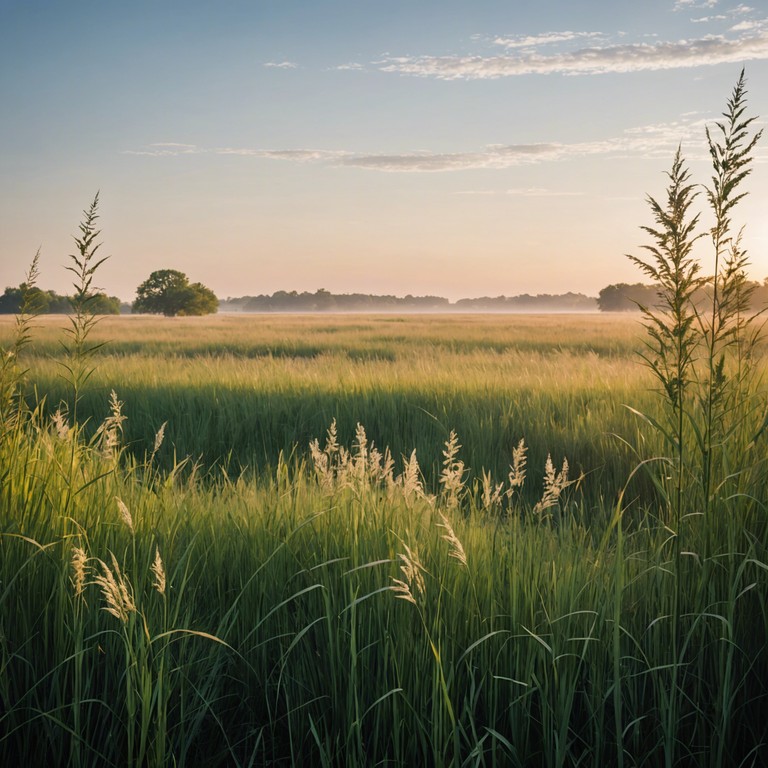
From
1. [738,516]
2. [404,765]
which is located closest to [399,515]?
[404,765]

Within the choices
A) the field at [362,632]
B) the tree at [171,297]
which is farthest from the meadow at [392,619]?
the tree at [171,297]

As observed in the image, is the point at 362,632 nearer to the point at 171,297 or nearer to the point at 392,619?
the point at 392,619

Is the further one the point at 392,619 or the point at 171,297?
the point at 171,297

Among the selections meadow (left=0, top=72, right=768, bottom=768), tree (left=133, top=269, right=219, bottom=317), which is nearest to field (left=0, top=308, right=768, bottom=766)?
meadow (left=0, top=72, right=768, bottom=768)

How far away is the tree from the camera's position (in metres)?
91.4

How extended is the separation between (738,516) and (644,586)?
19.8 inches

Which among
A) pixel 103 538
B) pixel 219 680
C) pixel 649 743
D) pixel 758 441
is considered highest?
pixel 758 441

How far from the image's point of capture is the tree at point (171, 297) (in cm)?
9138

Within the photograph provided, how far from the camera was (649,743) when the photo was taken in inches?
87.0

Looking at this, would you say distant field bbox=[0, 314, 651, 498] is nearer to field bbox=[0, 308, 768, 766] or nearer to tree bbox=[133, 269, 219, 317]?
field bbox=[0, 308, 768, 766]

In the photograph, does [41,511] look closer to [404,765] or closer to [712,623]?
[404,765]

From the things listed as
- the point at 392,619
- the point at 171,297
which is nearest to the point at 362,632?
the point at 392,619

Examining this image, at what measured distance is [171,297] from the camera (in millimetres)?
91250

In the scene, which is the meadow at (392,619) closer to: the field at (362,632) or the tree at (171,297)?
the field at (362,632)
